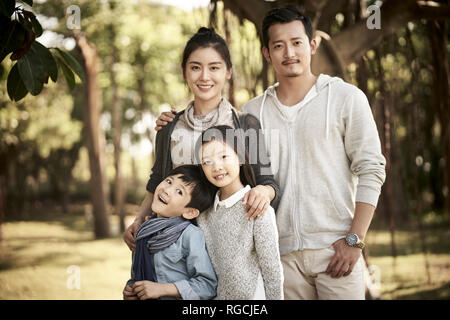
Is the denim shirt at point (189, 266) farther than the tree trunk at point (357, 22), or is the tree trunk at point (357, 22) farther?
the tree trunk at point (357, 22)

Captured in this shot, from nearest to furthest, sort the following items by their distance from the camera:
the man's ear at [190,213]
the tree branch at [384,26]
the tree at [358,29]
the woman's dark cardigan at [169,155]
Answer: the man's ear at [190,213] → the woman's dark cardigan at [169,155] → the tree at [358,29] → the tree branch at [384,26]

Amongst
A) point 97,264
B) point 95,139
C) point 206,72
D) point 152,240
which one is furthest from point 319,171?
point 95,139

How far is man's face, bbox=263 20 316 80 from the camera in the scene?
6.79 feet

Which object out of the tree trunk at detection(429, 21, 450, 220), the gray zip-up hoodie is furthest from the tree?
the gray zip-up hoodie

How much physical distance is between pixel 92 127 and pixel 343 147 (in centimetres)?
866

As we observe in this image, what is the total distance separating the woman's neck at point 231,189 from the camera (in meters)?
1.89

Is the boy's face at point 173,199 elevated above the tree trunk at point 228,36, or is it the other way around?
the tree trunk at point 228,36

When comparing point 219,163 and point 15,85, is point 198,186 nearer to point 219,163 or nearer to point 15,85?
point 219,163

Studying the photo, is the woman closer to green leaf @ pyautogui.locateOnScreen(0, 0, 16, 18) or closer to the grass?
green leaf @ pyautogui.locateOnScreen(0, 0, 16, 18)

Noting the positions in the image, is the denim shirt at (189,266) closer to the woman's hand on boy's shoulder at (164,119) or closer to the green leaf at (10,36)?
the woman's hand on boy's shoulder at (164,119)

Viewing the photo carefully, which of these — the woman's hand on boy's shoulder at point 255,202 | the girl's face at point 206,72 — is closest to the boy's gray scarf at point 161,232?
the woman's hand on boy's shoulder at point 255,202

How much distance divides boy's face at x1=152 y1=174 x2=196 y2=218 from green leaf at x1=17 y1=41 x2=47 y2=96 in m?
0.70

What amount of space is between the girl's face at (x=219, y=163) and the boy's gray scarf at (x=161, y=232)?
21 centimetres

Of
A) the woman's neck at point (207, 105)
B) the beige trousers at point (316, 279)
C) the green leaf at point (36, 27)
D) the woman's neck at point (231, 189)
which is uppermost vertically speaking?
the green leaf at point (36, 27)
